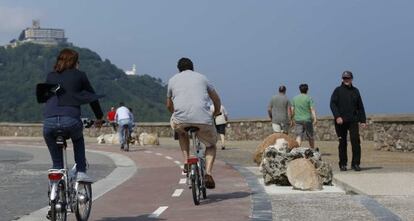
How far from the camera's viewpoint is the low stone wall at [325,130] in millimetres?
20906

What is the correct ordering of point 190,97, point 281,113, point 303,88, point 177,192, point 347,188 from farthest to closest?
point 281,113 → point 303,88 → point 177,192 → point 347,188 → point 190,97

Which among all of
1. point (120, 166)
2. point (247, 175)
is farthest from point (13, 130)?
point (247, 175)

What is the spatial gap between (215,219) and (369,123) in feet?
68.6

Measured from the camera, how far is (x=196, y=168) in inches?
376

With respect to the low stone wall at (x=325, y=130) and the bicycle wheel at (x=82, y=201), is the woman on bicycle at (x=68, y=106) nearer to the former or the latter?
the bicycle wheel at (x=82, y=201)

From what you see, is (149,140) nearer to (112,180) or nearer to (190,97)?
(112,180)

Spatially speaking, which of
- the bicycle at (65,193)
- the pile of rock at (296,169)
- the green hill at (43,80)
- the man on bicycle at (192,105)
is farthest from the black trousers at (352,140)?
the green hill at (43,80)

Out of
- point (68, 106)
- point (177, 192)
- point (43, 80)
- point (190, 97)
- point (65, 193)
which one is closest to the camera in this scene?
point (65, 193)

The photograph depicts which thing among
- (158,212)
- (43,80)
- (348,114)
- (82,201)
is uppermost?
(43,80)

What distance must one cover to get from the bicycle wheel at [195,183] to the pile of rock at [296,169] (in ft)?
5.88

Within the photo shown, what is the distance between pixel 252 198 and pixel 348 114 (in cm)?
483

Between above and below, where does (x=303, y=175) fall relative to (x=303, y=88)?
below

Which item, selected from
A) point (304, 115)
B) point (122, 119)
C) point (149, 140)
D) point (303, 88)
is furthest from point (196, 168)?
point (149, 140)

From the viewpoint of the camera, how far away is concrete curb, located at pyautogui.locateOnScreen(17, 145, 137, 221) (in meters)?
9.02
